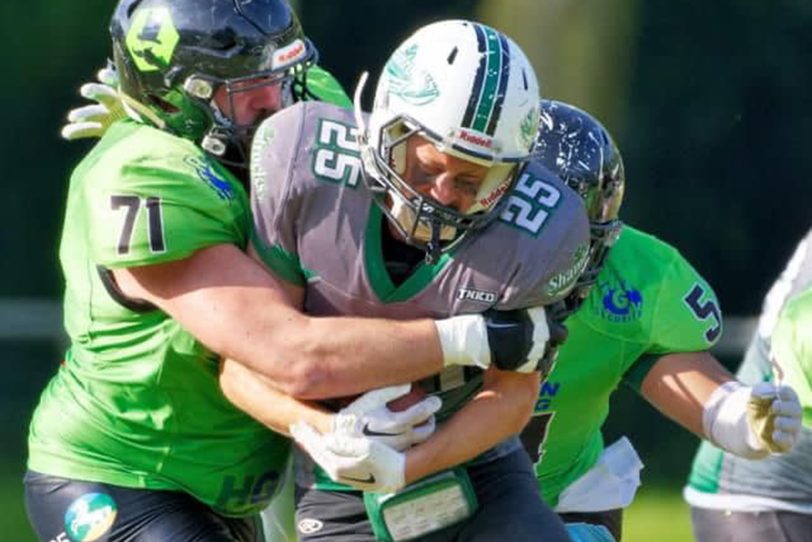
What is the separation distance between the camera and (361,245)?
12.9 ft

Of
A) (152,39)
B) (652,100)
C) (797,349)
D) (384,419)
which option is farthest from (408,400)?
(652,100)

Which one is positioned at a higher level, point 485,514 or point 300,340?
point 300,340

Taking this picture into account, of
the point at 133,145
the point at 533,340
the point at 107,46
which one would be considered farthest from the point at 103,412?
the point at 107,46

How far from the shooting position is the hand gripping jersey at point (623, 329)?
15.5 ft

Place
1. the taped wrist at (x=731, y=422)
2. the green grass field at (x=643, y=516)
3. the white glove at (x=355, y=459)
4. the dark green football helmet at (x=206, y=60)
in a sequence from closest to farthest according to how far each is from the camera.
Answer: the white glove at (x=355, y=459)
the dark green football helmet at (x=206, y=60)
the taped wrist at (x=731, y=422)
the green grass field at (x=643, y=516)

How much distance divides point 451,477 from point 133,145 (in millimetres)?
839

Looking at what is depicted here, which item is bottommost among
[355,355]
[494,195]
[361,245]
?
[355,355]

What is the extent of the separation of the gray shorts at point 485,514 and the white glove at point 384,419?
0.77 ft

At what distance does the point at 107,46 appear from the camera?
777 centimetres

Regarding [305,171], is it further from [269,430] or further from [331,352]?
[269,430]

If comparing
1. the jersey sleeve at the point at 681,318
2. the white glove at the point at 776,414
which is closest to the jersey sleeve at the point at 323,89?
the jersey sleeve at the point at 681,318

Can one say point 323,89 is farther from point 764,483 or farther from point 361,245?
point 764,483

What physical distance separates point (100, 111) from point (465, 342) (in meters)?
1.38

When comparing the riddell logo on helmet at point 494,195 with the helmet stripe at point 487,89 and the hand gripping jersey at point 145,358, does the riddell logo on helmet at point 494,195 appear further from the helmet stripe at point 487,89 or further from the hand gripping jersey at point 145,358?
the hand gripping jersey at point 145,358
